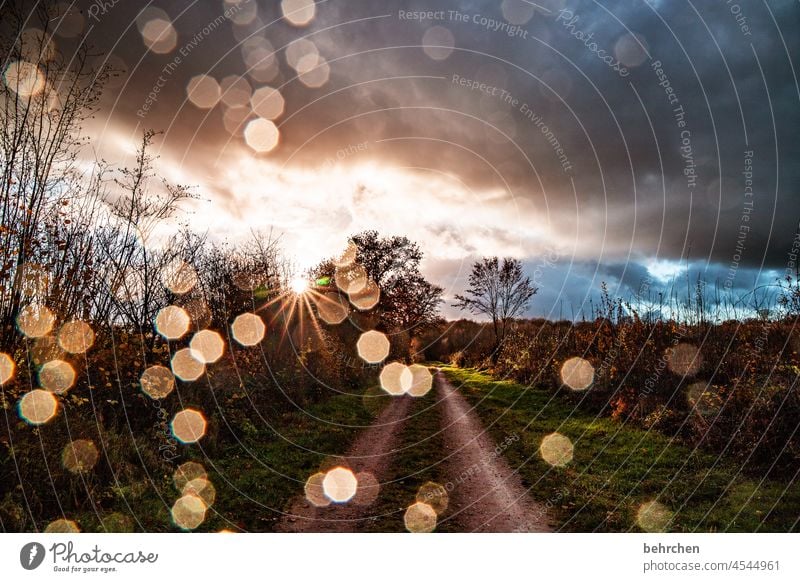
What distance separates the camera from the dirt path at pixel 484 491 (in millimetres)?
6766

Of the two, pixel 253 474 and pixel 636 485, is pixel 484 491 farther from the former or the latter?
pixel 253 474

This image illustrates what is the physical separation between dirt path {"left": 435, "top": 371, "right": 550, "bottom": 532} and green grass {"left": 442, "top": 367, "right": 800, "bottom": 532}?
32cm

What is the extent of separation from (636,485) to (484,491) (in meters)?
2.80

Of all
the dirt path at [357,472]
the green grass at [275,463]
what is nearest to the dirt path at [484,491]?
the dirt path at [357,472]

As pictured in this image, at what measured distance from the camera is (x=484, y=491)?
26.6 ft

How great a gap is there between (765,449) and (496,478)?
498 cm

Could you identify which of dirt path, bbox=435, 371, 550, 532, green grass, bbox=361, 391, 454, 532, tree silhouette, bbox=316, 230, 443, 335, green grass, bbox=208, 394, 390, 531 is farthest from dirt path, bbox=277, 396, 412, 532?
tree silhouette, bbox=316, 230, 443, 335

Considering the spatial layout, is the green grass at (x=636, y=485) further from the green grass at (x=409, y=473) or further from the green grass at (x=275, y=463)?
the green grass at (x=275, y=463)

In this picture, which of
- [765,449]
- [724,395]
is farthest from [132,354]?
[724,395]

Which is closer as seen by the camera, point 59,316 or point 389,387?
point 59,316

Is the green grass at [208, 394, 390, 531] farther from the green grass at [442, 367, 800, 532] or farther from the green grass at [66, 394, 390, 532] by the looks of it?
the green grass at [442, 367, 800, 532]

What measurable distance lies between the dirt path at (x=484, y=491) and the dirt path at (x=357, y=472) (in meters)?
1.51
